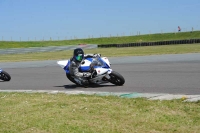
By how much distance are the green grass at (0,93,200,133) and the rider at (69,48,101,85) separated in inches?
114

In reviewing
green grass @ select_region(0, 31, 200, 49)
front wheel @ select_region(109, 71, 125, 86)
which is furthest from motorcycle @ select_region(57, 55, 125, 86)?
green grass @ select_region(0, 31, 200, 49)

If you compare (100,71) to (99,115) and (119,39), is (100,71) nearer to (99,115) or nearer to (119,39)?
(99,115)

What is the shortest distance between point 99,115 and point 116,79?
489 cm

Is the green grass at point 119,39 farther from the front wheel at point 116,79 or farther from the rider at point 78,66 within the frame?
the front wheel at point 116,79

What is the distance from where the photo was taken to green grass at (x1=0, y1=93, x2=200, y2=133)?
18.9ft

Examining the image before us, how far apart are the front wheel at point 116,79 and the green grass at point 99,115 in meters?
2.84

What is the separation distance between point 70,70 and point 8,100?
3022 mm

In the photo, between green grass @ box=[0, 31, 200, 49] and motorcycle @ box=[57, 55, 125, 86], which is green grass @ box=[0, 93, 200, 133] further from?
green grass @ box=[0, 31, 200, 49]

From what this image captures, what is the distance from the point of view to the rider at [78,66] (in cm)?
1132

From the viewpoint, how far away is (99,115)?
21.7 feet

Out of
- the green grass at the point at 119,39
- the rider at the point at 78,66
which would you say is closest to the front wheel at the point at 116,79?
the rider at the point at 78,66

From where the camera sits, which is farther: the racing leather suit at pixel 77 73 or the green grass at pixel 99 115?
the racing leather suit at pixel 77 73

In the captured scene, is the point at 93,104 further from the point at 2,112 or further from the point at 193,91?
the point at 193,91

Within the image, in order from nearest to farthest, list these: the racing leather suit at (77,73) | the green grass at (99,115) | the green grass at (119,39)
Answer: the green grass at (99,115), the racing leather suit at (77,73), the green grass at (119,39)
